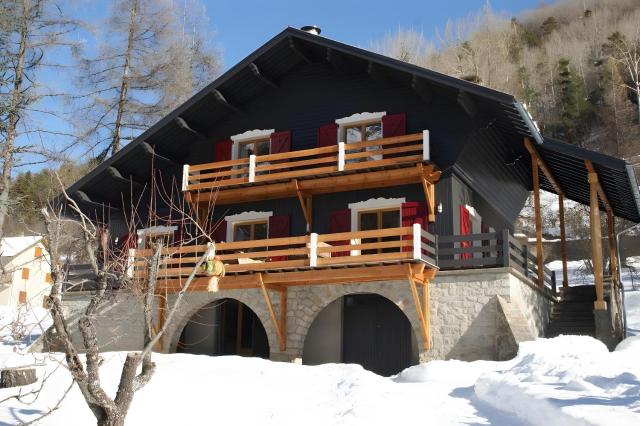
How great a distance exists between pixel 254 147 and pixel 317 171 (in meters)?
3.45

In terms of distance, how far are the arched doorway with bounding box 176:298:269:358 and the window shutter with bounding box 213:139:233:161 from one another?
13.4 feet

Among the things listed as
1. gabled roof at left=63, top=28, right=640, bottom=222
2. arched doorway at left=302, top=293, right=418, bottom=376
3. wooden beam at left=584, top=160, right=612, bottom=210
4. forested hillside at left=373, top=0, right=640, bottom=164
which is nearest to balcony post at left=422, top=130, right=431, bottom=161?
gabled roof at left=63, top=28, right=640, bottom=222

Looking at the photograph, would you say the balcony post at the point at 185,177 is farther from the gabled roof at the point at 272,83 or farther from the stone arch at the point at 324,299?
the stone arch at the point at 324,299

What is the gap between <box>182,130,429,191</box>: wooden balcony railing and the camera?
1622 cm

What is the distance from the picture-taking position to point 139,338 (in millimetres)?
18281

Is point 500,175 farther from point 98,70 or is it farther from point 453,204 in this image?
point 98,70

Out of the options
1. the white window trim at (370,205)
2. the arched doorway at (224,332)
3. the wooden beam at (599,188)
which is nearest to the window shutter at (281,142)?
the white window trim at (370,205)

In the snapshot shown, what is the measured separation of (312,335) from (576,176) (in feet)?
27.4

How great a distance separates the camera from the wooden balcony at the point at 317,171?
53.3 feet

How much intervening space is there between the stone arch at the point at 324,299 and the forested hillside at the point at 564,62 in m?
32.8

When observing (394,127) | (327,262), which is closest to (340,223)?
(327,262)

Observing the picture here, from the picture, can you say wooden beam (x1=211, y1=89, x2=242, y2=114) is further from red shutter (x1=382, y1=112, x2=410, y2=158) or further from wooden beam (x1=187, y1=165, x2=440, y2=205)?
red shutter (x1=382, y1=112, x2=410, y2=158)

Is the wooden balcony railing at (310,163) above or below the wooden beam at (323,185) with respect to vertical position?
above

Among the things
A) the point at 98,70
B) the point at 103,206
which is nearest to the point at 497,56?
the point at 98,70
